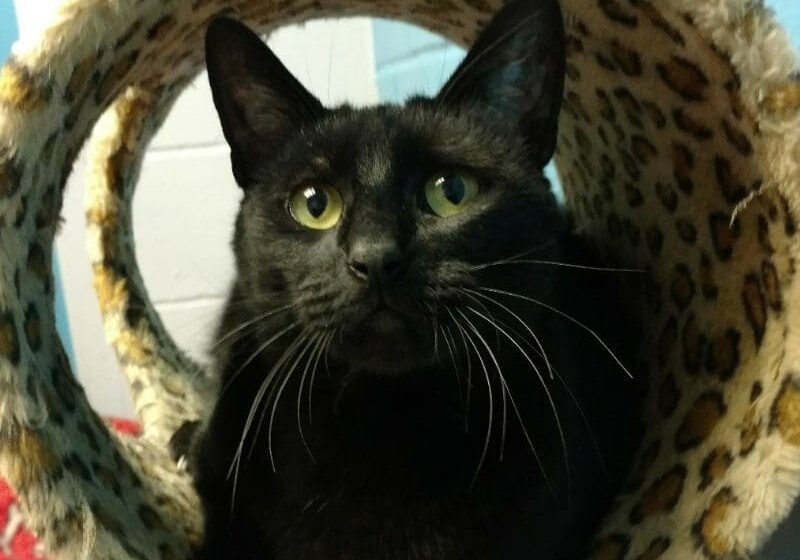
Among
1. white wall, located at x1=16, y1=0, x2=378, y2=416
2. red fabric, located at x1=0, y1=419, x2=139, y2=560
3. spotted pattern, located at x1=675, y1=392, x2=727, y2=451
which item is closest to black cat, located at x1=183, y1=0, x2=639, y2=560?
spotted pattern, located at x1=675, y1=392, x2=727, y2=451

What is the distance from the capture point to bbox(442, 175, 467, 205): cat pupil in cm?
77

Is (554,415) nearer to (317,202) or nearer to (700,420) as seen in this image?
(700,420)

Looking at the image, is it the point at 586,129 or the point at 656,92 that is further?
the point at 586,129

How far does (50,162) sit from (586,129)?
27.0 inches

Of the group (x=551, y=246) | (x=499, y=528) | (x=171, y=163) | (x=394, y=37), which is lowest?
(x=499, y=528)

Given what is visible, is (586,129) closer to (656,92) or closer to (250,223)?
(656,92)

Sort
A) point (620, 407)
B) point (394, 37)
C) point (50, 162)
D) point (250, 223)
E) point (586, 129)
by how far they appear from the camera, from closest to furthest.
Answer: point (50, 162)
point (250, 223)
point (620, 407)
point (586, 129)
point (394, 37)

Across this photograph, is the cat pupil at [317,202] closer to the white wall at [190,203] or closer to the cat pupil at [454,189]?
the cat pupil at [454,189]

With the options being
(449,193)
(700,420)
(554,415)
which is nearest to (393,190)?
(449,193)

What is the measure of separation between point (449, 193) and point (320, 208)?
0.12 m

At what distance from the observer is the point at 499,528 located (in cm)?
77

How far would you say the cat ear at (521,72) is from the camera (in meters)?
0.79

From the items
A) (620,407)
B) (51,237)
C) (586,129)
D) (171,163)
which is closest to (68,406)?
(51,237)

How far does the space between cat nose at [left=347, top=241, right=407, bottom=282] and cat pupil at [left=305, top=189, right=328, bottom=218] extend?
0.11 meters
